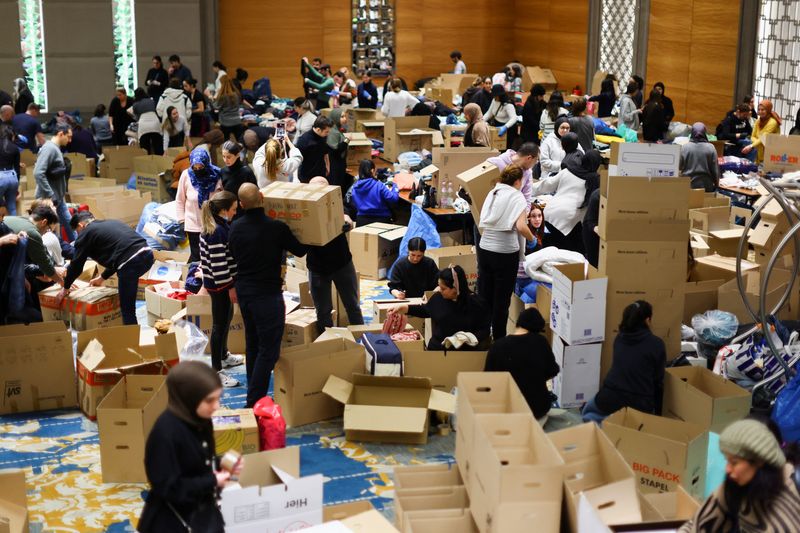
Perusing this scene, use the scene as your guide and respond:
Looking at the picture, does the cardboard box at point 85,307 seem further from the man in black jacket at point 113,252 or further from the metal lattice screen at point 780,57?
the metal lattice screen at point 780,57

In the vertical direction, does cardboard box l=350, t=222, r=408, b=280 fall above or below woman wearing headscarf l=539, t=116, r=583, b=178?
below

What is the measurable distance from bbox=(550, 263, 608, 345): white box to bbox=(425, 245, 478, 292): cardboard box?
1920mm

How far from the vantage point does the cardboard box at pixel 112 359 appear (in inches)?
254

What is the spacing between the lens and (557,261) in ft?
24.1

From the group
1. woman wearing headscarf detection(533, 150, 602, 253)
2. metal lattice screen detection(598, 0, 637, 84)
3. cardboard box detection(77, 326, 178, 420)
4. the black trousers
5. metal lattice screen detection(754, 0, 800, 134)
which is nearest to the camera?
cardboard box detection(77, 326, 178, 420)

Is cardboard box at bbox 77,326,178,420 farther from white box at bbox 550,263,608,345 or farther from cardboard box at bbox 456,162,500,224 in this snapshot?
cardboard box at bbox 456,162,500,224

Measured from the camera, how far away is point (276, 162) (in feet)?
27.1


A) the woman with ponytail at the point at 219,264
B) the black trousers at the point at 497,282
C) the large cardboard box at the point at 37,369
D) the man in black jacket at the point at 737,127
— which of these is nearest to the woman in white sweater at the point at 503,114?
the man in black jacket at the point at 737,127

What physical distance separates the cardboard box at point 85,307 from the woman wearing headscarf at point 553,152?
4.34 meters

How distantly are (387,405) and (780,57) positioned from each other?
10.5 m

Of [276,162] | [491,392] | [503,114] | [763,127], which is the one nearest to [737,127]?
[763,127]

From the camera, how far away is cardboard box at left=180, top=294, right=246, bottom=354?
765cm

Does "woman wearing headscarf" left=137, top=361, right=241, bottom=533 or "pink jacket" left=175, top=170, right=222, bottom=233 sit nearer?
"woman wearing headscarf" left=137, top=361, right=241, bottom=533

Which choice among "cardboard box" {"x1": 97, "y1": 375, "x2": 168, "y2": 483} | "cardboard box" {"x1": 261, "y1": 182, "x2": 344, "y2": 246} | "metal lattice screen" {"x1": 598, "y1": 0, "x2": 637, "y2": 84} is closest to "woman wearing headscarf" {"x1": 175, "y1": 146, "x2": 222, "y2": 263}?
"cardboard box" {"x1": 261, "y1": 182, "x2": 344, "y2": 246}
